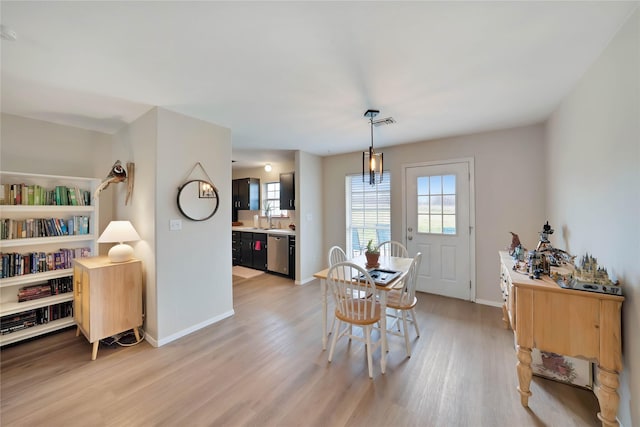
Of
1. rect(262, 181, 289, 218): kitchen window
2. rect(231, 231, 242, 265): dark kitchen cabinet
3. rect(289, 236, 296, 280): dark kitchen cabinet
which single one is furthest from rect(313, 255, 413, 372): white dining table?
rect(231, 231, 242, 265): dark kitchen cabinet

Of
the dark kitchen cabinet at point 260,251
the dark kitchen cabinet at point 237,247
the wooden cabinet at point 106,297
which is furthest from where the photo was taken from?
the dark kitchen cabinet at point 237,247

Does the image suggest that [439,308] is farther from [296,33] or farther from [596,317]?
[296,33]

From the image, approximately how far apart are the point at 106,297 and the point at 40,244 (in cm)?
122

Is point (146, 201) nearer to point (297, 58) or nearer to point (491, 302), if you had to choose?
point (297, 58)

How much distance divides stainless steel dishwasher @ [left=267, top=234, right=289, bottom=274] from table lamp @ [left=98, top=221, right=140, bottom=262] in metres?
2.64

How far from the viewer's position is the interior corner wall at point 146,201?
256 centimetres

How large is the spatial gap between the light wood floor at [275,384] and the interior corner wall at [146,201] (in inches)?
15.8

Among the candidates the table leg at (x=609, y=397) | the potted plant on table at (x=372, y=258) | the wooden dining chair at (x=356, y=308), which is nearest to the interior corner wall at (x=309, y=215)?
the potted plant on table at (x=372, y=258)

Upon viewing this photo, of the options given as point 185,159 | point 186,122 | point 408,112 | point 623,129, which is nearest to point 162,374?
point 185,159

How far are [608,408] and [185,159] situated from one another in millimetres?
3793

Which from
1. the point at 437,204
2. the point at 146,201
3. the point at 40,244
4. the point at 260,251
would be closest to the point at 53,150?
the point at 40,244

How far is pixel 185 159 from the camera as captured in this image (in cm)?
277

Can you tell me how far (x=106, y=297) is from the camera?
2398 mm

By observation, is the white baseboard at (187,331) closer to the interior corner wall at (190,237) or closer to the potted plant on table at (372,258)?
the interior corner wall at (190,237)
